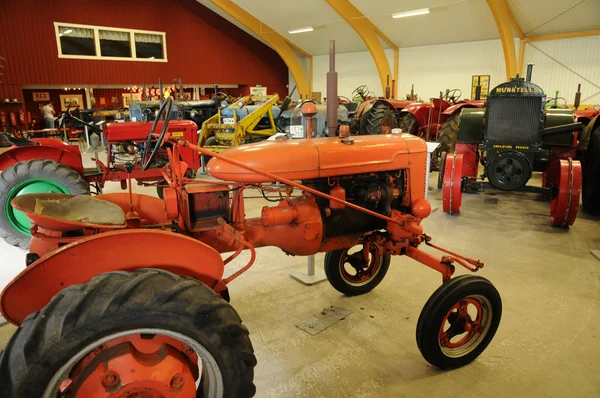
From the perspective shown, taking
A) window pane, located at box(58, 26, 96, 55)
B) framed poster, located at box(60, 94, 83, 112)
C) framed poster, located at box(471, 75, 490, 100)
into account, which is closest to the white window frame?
window pane, located at box(58, 26, 96, 55)

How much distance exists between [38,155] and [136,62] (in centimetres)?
1361

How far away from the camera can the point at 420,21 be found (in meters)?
14.5

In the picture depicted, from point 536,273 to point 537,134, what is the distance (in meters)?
2.40

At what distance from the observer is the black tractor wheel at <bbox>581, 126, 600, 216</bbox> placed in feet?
16.5

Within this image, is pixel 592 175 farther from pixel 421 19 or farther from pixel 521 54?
pixel 421 19

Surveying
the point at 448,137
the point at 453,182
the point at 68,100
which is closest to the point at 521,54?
the point at 448,137

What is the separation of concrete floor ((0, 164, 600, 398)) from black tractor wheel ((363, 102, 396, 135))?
3.97 m

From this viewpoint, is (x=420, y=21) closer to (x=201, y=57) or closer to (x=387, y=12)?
(x=387, y=12)

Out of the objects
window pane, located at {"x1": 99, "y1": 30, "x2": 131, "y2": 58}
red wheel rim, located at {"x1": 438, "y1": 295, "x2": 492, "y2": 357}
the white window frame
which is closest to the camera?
red wheel rim, located at {"x1": 438, "y1": 295, "x2": 492, "y2": 357}

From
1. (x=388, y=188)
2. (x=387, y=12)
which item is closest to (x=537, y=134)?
(x=388, y=188)

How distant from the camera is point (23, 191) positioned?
4098 mm

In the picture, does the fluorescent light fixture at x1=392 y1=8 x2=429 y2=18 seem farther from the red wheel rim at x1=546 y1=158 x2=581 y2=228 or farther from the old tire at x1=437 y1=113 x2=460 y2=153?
the red wheel rim at x1=546 y1=158 x2=581 y2=228

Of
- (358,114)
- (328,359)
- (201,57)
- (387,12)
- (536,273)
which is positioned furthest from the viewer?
(201,57)

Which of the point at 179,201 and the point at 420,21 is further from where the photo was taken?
the point at 420,21
